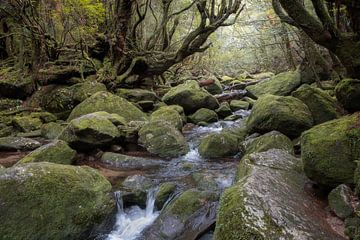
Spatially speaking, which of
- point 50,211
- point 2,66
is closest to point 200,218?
point 50,211

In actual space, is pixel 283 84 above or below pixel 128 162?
above

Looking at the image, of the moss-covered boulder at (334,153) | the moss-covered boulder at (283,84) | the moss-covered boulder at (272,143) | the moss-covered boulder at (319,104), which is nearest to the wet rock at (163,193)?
the moss-covered boulder at (272,143)

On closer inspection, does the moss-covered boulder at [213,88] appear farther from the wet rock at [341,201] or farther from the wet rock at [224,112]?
the wet rock at [341,201]

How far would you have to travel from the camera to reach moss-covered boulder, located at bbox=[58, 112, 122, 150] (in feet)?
25.8

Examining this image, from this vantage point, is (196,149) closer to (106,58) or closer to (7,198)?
(7,198)

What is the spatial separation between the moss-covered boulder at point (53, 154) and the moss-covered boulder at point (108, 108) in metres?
3.05

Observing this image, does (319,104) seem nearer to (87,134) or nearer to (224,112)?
(87,134)

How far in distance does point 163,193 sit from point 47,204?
184 centimetres

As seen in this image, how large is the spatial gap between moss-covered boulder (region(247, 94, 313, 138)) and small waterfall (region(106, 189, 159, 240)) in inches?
121

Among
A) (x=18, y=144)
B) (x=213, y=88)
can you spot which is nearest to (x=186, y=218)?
(x=18, y=144)

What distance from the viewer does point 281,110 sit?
717 cm

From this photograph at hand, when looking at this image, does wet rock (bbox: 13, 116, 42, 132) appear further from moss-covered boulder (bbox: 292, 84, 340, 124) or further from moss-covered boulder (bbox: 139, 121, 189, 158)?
moss-covered boulder (bbox: 292, 84, 340, 124)

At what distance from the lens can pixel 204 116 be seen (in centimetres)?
1155

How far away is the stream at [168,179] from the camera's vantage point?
5.07 meters
